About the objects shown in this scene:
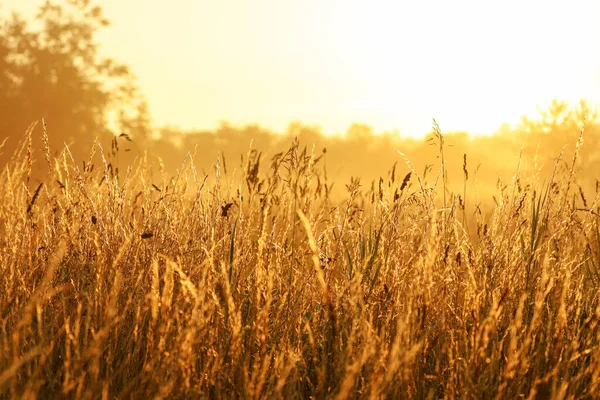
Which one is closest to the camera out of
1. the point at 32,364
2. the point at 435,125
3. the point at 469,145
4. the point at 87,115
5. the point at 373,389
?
the point at 373,389

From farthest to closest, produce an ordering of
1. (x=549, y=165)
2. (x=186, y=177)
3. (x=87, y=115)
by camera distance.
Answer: (x=549, y=165), (x=87, y=115), (x=186, y=177)

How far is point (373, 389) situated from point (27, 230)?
2.20 meters

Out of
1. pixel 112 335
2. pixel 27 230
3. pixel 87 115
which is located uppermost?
pixel 87 115

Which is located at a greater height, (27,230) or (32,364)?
(27,230)

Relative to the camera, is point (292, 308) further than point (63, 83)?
No

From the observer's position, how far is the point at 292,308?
276cm

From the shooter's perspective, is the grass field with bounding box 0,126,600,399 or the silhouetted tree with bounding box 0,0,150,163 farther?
the silhouetted tree with bounding box 0,0,150,163

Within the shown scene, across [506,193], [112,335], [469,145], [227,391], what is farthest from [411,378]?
[469,145]

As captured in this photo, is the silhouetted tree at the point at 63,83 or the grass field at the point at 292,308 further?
the silhouetted tree at the point at 63,83

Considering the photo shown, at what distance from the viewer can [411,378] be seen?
2232 millimetres

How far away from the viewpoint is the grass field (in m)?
2.00

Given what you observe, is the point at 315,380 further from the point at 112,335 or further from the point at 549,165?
the point at 549,165

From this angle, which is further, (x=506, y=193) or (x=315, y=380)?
(x=506, y=193)

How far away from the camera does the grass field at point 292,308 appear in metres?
2.00
